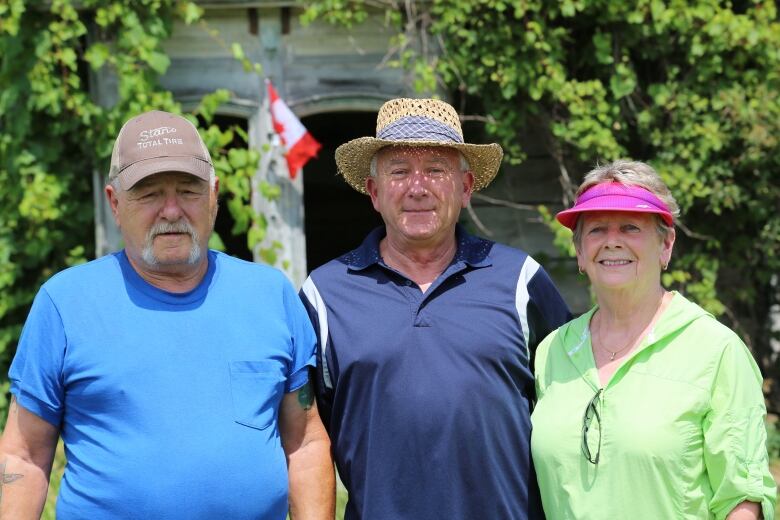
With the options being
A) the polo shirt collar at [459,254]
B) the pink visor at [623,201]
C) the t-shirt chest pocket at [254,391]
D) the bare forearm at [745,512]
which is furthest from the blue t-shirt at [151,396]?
the bare forearm at [745,512]

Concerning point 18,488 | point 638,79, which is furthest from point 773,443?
point 18,488

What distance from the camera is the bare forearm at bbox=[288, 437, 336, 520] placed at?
3.00 m

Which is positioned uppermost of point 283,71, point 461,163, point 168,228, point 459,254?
point 283,71

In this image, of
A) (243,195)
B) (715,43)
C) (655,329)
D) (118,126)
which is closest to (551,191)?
(715,43)

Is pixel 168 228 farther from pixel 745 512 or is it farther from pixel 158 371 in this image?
pixel 745 512

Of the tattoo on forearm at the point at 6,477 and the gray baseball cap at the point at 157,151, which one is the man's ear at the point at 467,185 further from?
the tattoo on forearm at the point at 6,477

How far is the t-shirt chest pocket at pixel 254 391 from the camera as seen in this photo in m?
2.79

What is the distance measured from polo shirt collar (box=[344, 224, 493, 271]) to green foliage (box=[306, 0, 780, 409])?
113 inches

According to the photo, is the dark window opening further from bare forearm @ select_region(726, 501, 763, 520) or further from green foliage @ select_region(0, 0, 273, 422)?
bare forearm @ select_region(726, 501, 763, 520)

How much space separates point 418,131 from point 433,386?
2.55ft

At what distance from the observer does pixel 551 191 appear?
6914mm

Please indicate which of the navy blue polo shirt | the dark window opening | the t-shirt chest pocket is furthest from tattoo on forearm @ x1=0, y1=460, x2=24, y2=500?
the dark window opening

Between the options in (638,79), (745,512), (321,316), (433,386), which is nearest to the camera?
(745,512)

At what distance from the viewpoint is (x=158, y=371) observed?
8.96ft
